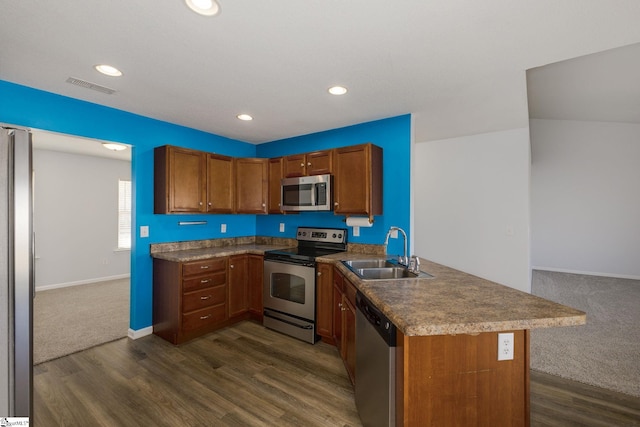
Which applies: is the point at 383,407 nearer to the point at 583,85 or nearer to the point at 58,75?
the point at 58,75

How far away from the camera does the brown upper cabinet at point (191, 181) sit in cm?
315

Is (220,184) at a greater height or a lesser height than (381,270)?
greater

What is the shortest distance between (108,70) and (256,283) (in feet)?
8.41

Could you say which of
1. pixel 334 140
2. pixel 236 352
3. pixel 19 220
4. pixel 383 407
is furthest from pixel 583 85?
pixel 19 220

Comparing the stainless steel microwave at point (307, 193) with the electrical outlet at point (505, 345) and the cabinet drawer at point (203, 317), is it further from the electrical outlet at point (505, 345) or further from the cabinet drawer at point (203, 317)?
the electrical outlet at point (505, 345)

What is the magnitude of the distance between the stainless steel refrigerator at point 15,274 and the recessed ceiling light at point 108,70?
1332mm

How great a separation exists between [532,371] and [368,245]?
1.86 m

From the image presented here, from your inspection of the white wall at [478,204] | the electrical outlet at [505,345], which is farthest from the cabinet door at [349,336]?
the white wall at [478,204]

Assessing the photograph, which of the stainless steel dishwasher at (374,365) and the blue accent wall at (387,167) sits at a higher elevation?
the blue accent wall at (387,167)

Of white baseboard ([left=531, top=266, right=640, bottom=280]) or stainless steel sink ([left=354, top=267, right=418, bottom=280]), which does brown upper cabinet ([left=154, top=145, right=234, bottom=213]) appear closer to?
stainless steel sink ([left=354, top=267, right=418, bottom=280])

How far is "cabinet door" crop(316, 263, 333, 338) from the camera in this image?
9.48 ft

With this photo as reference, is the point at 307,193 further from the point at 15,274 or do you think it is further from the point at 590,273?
the point at 590,273

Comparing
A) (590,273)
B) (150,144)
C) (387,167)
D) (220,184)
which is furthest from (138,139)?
(590,273)

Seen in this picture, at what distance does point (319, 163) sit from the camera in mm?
3346
